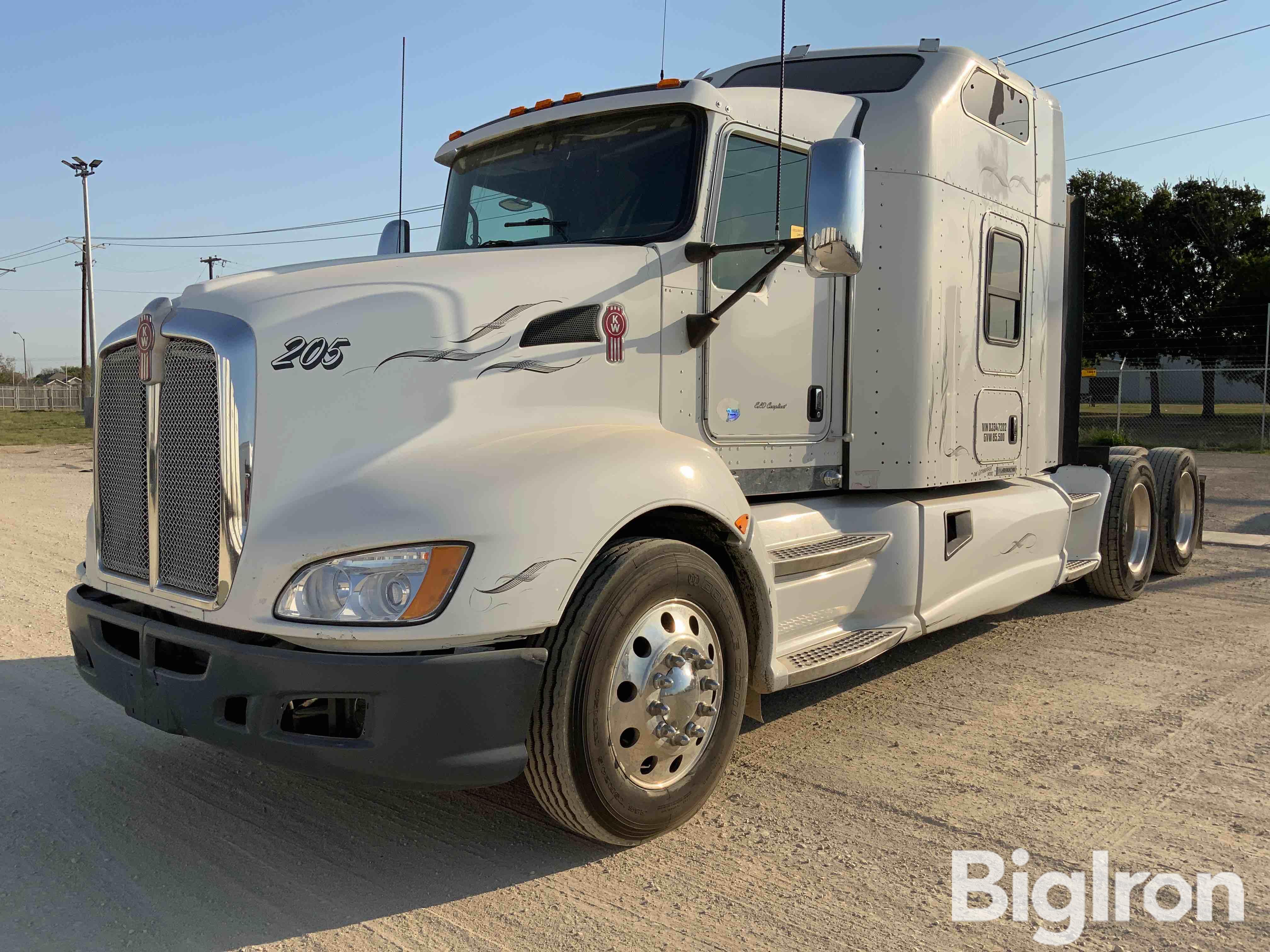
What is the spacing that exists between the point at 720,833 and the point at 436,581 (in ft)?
4.84

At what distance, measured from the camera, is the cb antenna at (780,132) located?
4152mm

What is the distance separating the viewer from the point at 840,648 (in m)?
4.65

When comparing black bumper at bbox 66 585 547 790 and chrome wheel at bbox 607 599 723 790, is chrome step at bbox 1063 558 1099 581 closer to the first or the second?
chrome wheel at bbox 607 599 723 790

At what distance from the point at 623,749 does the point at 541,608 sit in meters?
0.67

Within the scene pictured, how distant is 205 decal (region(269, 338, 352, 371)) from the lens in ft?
10.7

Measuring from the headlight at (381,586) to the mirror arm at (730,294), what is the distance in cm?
166

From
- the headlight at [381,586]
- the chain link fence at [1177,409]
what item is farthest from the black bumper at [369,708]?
the chain link fence at [1177,409]

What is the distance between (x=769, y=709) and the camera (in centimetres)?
517

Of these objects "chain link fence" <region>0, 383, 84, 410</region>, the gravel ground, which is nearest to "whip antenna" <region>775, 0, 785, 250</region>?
the gravel ground

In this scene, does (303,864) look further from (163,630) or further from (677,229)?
(677,229)

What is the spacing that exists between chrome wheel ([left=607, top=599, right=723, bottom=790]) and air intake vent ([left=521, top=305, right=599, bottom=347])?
3.44 feet

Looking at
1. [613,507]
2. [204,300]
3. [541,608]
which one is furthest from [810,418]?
[204,300]

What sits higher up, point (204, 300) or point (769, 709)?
point (204, 300)

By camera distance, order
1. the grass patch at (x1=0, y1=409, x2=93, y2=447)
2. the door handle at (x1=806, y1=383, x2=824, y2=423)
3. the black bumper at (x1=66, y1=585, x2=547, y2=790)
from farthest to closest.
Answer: the grass patch at (x1=0, y1=409, x2=93, y2=447) < the door handle at (x1=806, y1=383, x2=824, y2=423) < the black bumper at (x1=66, y1=585, x2=547, y2=790)
